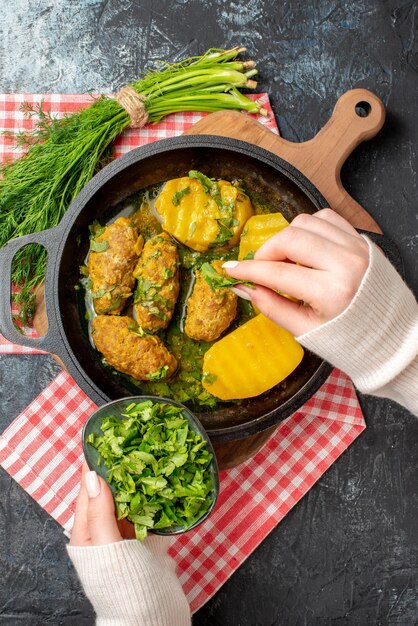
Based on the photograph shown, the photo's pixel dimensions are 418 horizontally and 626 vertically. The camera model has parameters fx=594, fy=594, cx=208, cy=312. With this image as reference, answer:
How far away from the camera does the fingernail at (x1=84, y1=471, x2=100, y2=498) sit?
2.44m

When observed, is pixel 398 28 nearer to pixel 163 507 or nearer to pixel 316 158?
pixel 316 158

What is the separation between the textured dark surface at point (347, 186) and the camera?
3344mm

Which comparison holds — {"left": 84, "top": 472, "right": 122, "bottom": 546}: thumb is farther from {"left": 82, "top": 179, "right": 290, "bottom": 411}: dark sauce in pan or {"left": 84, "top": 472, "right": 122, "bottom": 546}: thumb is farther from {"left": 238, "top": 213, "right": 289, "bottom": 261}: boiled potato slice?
{"left": 238, "top": 213, "right": 289, "bottom": 261}: boiled potato slice

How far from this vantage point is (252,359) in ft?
9.52

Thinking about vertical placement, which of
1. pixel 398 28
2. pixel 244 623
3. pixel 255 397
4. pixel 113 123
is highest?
pixel 398 28

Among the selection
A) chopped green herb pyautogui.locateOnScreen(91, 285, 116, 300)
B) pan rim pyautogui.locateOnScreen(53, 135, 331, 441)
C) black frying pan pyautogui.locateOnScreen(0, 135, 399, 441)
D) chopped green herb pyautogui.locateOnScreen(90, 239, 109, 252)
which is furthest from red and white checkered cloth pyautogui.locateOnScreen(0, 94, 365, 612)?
chopped green herb pyautogui.locateOnScreen(90, 239, 109, 252)

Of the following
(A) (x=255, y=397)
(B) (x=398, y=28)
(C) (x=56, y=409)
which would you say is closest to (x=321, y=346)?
(A) (x=255, y=397)

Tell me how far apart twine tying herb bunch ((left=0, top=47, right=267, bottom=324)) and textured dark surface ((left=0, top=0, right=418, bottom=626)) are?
0.23 metres

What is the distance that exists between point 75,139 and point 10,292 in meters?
0.96

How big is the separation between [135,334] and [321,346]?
101 centimetres

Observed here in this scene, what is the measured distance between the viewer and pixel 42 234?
2.86 metres

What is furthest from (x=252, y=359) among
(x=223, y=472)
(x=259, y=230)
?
(x=223, y=472)

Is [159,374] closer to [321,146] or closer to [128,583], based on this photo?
[128,583]

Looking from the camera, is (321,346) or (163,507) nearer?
(321,346)
